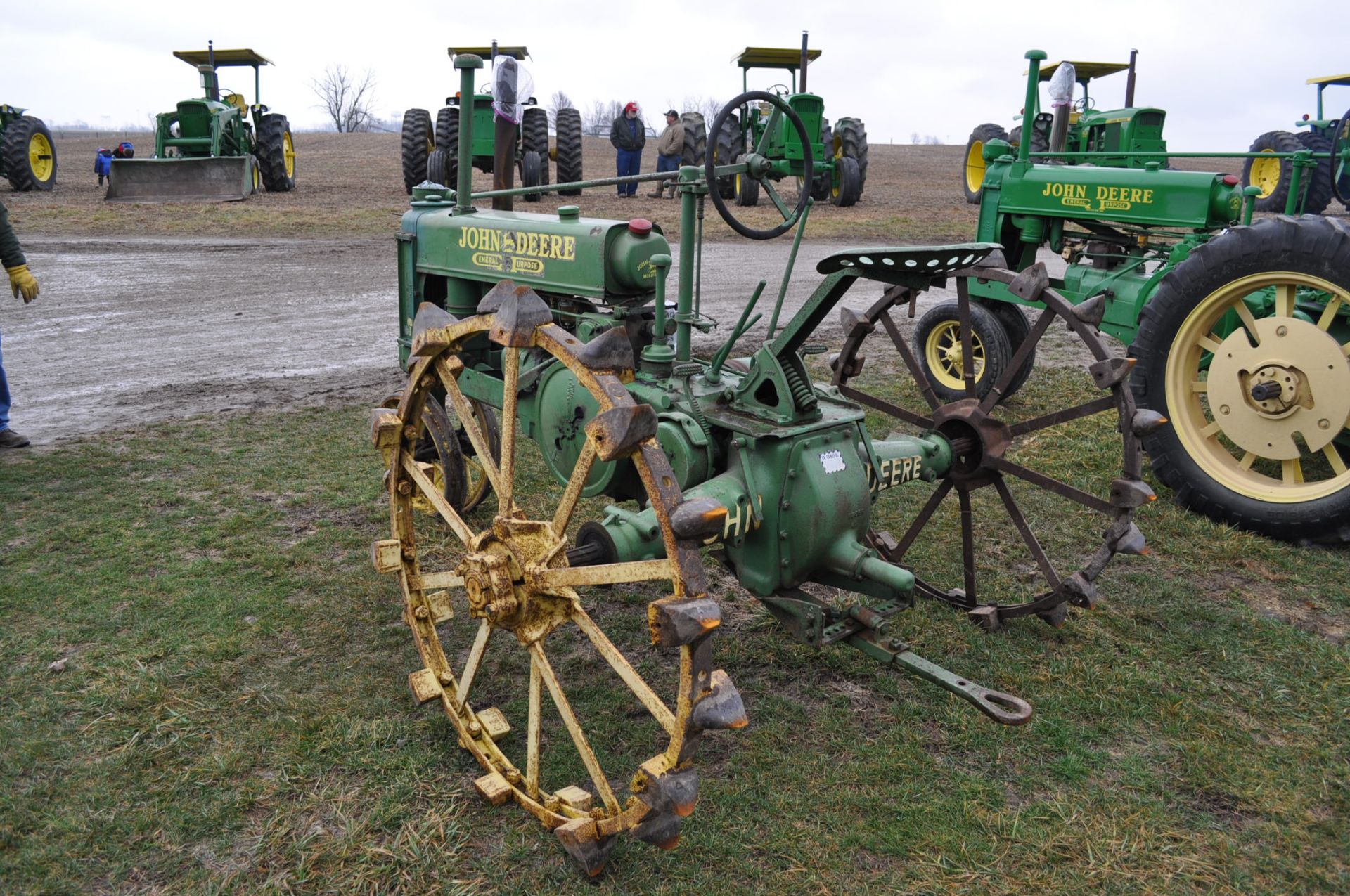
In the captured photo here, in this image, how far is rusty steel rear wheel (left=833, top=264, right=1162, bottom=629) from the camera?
3.49 m

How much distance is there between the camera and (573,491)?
7.97 ft

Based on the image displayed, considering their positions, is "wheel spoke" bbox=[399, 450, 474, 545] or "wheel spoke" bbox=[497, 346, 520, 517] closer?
"wheel spoke" bbox=[497, 346, 520, 517]

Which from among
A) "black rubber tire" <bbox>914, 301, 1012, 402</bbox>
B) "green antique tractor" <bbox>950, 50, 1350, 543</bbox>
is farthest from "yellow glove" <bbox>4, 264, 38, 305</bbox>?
"black rubber tire" <bbox>914, 301, 1012, 402</bbox>

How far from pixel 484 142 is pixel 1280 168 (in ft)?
A: 42.8

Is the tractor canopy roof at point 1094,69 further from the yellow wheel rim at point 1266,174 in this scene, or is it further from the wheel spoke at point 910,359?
the wheel spoke at point 910,359

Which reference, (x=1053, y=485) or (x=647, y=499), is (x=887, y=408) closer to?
(x=1053, y=485)

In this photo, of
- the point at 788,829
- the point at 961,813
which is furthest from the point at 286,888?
the point at 961,813

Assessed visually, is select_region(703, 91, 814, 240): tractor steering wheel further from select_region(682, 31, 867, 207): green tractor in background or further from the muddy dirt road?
select_region(682, 31, 867, 207): green tractor in background

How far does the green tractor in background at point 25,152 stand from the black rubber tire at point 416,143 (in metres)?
6.25

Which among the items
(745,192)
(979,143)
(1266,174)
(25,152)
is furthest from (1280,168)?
(25,152)

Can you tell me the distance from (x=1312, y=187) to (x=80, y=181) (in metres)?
22.8

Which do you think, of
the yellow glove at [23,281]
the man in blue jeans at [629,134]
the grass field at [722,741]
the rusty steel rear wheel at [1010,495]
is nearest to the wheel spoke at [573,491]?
the grass field at [722,741]

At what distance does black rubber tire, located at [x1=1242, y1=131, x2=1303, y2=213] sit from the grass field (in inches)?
594

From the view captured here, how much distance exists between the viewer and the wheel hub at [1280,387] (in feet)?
14.4
